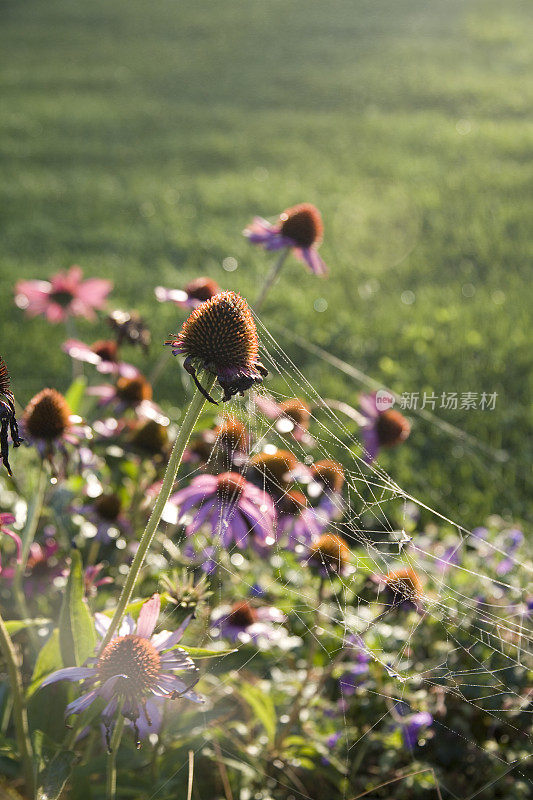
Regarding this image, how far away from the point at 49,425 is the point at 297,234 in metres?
0.74

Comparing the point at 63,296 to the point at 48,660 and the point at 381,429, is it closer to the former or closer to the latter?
the point at 381,429

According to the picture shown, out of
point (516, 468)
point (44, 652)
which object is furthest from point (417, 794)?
point (516, 468)

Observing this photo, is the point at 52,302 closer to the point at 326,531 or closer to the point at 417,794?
the point at 326,531

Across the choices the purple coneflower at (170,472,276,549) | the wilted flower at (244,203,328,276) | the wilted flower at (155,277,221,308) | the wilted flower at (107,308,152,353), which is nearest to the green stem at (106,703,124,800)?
the purple coneflower at (170,472,276,549)

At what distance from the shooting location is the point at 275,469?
54.1 inches

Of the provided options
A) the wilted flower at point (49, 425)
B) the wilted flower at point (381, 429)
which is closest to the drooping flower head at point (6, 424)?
the wilted flower at point (49, 425)

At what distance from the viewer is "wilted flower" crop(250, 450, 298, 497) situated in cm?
130

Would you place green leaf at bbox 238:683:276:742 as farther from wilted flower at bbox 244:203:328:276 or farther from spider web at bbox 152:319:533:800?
wilted flower at bbox 244:203:328:276

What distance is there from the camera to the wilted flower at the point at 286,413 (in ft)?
3.29

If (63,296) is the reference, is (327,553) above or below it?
below

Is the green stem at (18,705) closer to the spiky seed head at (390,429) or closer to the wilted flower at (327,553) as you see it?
the wilted flower at (327,553)

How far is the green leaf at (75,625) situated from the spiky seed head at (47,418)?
1.12 feet

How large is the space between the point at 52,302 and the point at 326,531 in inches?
48.4

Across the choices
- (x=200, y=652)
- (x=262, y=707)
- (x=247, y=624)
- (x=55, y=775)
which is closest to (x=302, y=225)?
(x=247, y=624)
